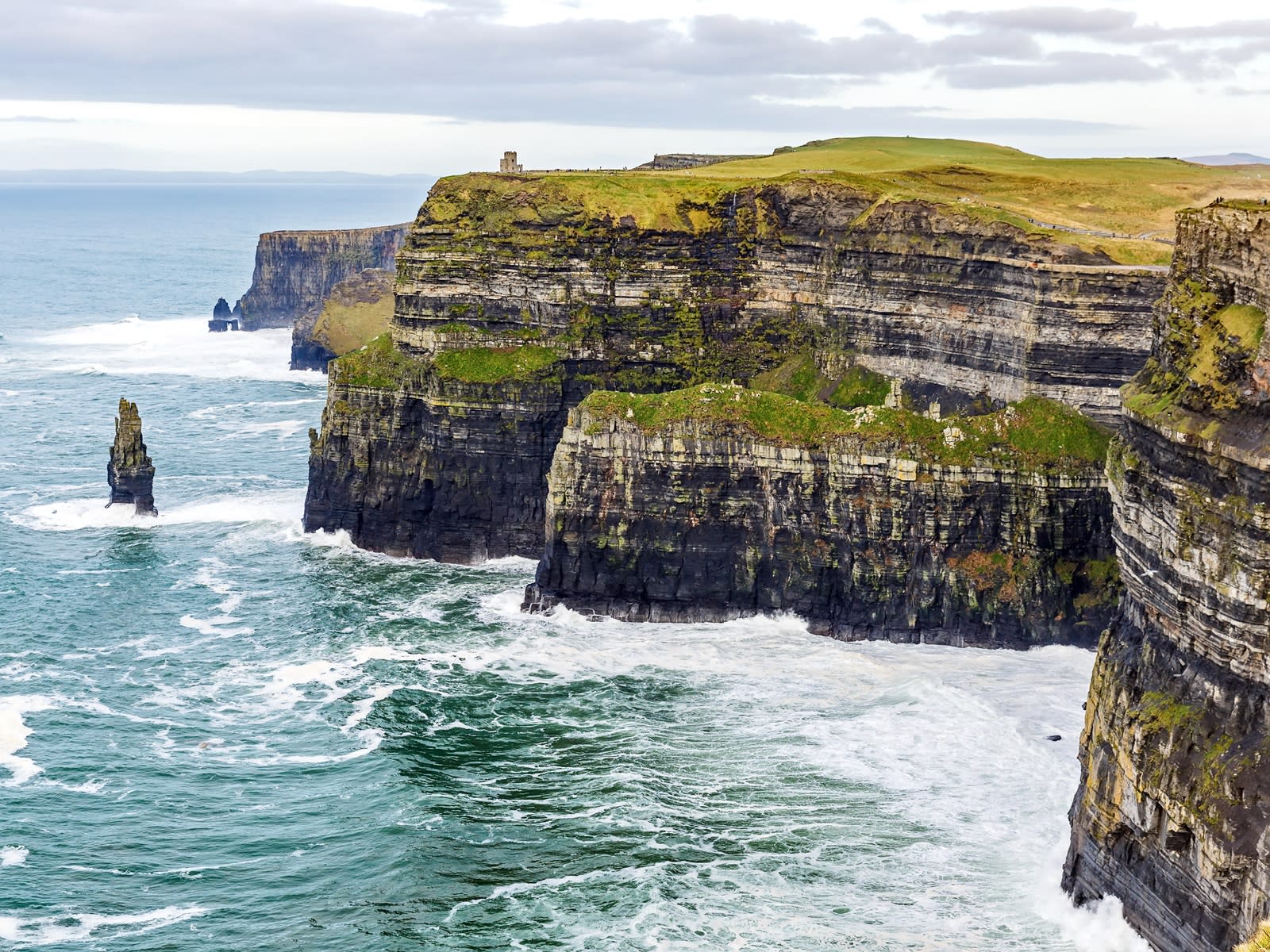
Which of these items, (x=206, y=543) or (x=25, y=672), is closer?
(x=25, y=672)

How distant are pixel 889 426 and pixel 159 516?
174ft

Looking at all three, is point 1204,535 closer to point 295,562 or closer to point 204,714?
point 204,714

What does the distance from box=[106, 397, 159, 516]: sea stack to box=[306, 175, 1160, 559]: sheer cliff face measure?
1315cm

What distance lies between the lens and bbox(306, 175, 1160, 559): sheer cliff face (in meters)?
97.8

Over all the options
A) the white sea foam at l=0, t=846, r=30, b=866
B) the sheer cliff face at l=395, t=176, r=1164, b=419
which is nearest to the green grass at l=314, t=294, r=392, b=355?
the sheer cliff face at l=395, t=176, r=1164, b=419

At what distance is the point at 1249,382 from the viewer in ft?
138

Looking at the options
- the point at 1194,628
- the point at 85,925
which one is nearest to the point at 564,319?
the point at 85,925

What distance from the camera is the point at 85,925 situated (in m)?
53.4

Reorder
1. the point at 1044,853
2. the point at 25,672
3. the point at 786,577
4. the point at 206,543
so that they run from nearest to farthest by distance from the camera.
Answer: the point at 1044,853 → the point at 25,672 → the point at 786,577 → the point at 206,543

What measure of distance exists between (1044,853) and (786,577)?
30769 mm

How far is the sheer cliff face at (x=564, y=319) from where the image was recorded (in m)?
97.8

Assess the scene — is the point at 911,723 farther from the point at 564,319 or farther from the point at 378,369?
the point at 378,369

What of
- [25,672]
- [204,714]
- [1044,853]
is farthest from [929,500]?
[25,672]

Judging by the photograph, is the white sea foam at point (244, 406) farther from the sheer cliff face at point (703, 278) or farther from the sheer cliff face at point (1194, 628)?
the sheer cliff face at point (1194, 628)
